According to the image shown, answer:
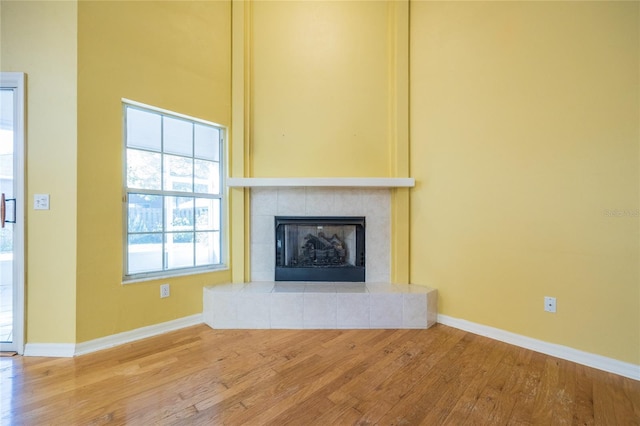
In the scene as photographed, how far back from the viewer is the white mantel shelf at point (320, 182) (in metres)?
2.51

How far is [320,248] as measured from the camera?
2838 millimetres

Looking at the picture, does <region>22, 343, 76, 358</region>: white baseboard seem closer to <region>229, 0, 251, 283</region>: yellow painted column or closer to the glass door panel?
the glass door panel

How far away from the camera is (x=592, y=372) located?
5.60 feet

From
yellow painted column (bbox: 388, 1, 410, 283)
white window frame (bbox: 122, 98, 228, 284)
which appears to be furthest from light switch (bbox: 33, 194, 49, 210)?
yellow painted column (bbox: 388, 1, 410, 283)

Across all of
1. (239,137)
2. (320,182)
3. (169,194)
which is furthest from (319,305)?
(239,137)

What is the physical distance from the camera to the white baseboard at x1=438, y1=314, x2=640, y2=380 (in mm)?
1675

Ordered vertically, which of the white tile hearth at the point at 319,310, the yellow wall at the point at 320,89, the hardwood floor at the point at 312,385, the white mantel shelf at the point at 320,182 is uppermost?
the yellow wall at the point at 320,89

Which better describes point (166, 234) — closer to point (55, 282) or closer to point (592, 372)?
point (55, 282)

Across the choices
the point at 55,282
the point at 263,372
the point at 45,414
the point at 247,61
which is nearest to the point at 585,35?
the point at 247,61

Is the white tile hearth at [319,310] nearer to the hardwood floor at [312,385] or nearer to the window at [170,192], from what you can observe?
the hardwood floor at [312,385]

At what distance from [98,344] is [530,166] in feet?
12.0

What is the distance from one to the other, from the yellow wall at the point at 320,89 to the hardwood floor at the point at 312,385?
1.73 m

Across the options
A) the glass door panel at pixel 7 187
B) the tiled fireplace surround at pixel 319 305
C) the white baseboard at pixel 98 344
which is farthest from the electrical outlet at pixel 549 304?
the glass door panel at pixel 7 187

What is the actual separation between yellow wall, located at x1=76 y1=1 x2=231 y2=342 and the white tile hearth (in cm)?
41
